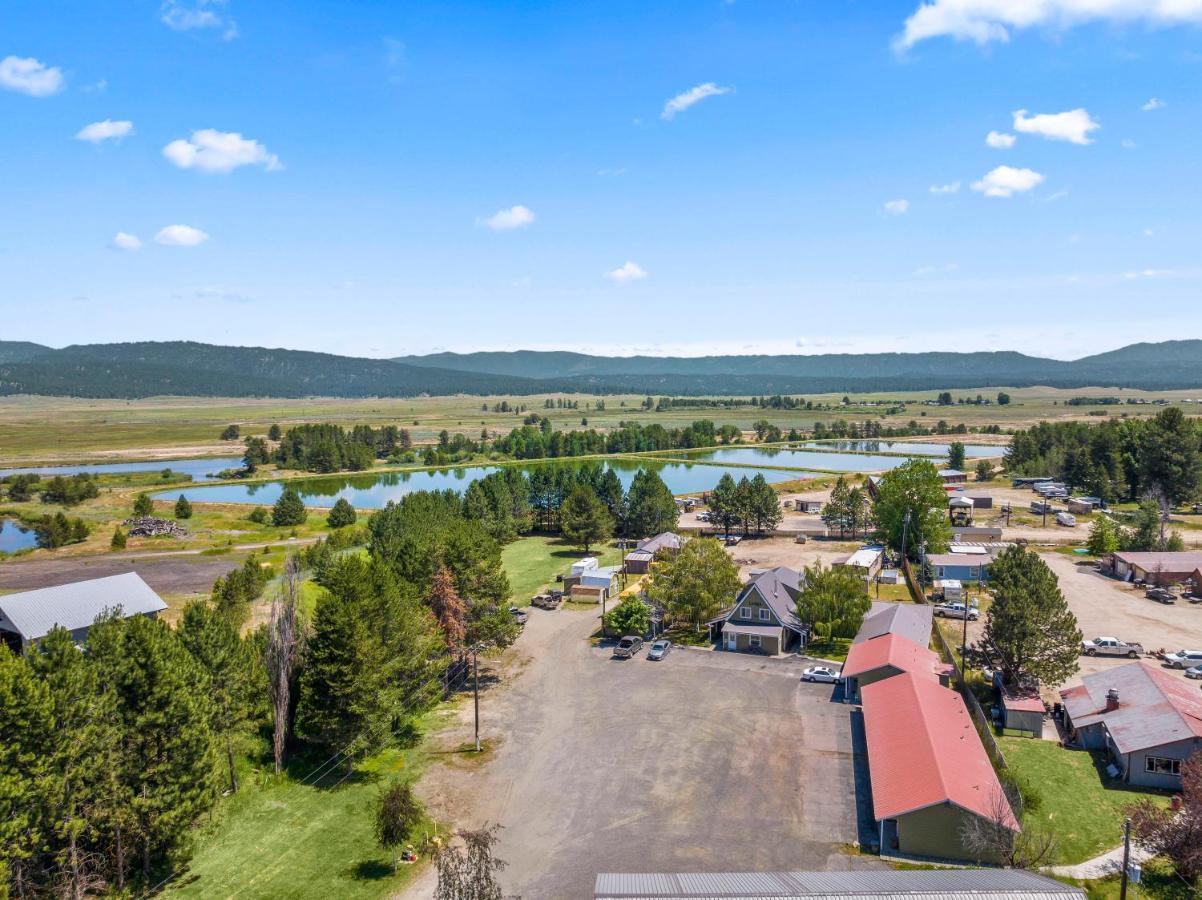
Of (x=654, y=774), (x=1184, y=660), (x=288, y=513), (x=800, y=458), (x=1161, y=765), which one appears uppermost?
(x=800, y=458)

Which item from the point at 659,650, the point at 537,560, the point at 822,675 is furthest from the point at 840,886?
the point at 537,560

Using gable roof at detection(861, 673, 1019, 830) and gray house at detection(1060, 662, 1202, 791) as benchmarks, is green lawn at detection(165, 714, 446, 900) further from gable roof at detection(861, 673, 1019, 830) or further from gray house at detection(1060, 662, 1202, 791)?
gray house at detection(1060, 662, 1202, 791)

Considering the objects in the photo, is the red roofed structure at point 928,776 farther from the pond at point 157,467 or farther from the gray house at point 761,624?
the pond at point 157,467

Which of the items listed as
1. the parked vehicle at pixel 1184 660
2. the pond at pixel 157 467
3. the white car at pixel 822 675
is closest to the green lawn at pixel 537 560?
the white car at pixel 822 675

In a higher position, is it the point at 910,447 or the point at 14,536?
the point at 910,447

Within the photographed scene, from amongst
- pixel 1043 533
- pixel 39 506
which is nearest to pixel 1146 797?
pixel 1043 533

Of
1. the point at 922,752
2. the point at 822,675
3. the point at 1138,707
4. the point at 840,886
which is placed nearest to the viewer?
the point at 840,886

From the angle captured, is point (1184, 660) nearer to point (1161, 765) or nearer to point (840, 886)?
point (1161, 765)
